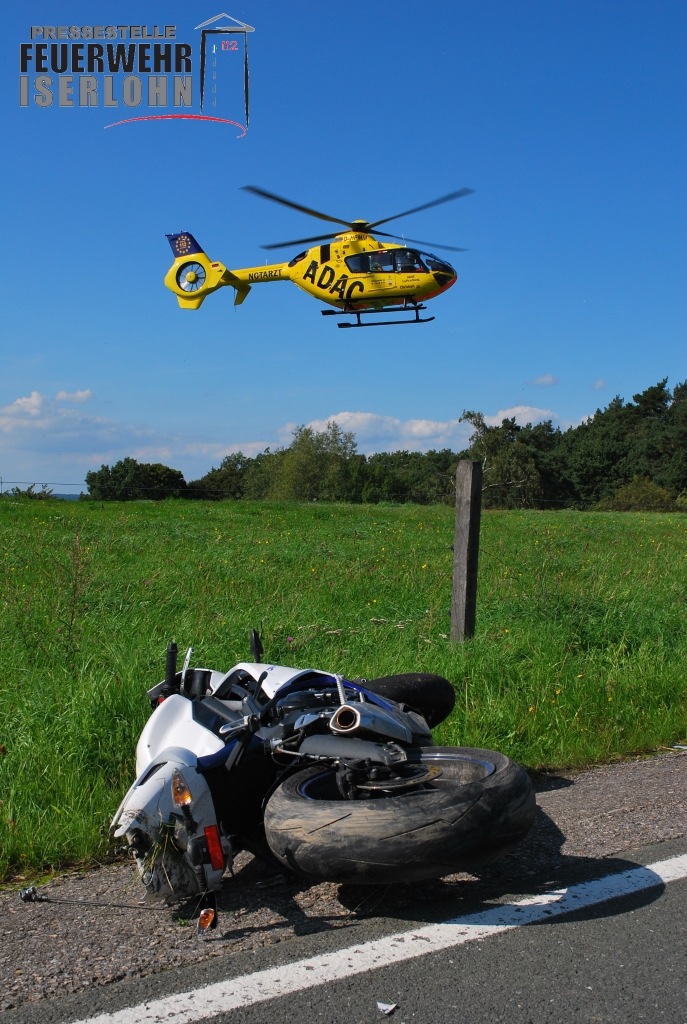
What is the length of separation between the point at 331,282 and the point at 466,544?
18.1 metres

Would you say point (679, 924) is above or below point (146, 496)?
below

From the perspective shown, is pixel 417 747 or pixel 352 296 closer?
pixel 417 747

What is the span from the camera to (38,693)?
571 centimetres

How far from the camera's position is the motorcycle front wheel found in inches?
126

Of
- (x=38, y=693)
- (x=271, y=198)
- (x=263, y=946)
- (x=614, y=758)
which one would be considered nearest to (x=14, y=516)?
(x=271, y=198)

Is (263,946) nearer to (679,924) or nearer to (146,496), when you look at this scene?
(679,924)

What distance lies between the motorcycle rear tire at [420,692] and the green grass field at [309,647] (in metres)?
0.56

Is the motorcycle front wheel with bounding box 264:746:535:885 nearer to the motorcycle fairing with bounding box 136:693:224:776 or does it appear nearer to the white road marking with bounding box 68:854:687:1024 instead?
the white road marking with bounding box 68:854:687:1024

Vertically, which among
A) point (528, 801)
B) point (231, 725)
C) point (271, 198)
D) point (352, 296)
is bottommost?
point (528, 801)

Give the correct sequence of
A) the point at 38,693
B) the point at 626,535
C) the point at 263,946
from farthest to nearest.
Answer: the point at 626,535 → the point at 38,693 → the point at 263,946

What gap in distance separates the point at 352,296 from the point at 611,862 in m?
21.4

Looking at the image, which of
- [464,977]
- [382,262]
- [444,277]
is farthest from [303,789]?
[382,262]

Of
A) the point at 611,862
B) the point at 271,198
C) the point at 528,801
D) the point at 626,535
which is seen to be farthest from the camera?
the point at 626,535

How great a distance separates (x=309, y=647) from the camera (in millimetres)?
7477
